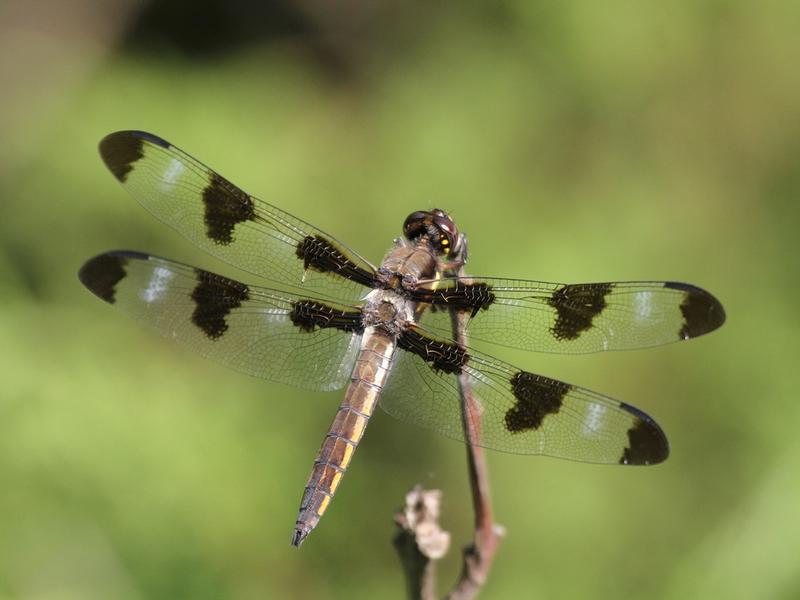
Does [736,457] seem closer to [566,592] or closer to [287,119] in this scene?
[566,592]

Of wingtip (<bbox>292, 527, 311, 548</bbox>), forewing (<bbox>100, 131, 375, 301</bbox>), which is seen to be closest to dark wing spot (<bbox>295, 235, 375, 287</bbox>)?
forewing (<bbox>100, 131, 375, 301</bbox>)

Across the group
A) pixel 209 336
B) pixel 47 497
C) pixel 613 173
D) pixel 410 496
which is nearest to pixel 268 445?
pixel 47 497

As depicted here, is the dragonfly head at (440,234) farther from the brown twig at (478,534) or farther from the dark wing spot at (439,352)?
the brown twig at (478,534)

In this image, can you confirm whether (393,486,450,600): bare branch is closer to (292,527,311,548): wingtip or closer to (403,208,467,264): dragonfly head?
(292,527,311,548): wingtip

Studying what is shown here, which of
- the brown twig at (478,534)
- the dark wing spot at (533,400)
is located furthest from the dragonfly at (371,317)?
the brown twig at (478,534)

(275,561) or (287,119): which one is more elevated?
(287,119)

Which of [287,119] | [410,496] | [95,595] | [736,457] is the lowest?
[95,595]

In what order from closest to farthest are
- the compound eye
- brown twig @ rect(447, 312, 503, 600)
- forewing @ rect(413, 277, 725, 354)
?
brown twig @ rect(447, 312, 503, 600) → forewing @ rect(413, 277, 725, 354) → the compound eye
